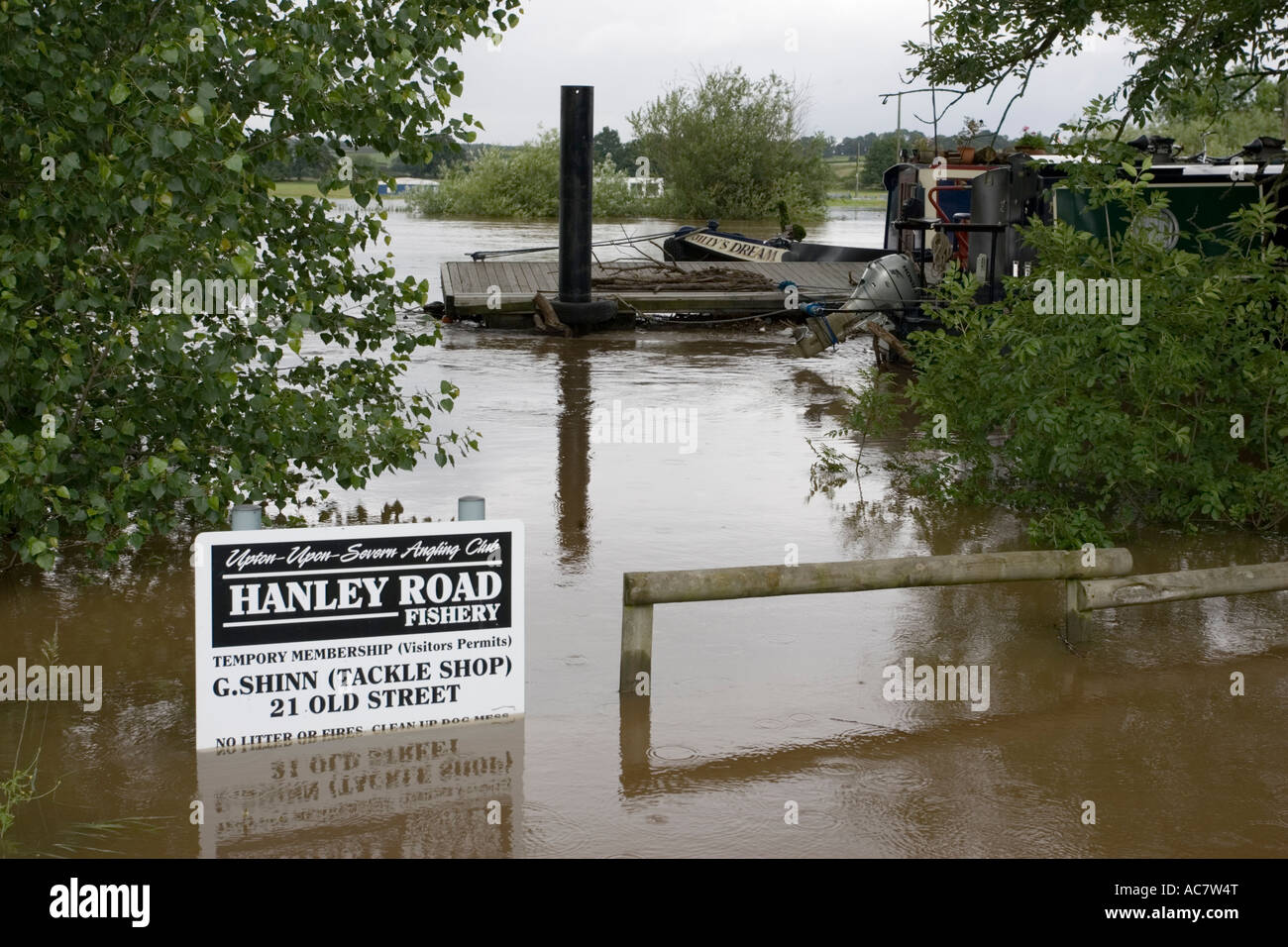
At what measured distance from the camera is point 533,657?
678 cm

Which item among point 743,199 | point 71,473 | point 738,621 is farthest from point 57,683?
point 743,199

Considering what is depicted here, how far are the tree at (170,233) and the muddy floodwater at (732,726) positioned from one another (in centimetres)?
74

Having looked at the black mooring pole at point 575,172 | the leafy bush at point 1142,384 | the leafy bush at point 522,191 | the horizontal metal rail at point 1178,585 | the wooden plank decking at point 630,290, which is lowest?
the horizontal metal rail at point 1178,585

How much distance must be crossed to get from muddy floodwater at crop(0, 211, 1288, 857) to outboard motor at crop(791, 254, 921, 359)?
7212 millimetres

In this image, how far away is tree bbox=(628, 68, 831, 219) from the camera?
2200 inches

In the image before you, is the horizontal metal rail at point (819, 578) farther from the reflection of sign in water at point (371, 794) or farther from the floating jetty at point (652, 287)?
the floating jetty at point (652, 287)

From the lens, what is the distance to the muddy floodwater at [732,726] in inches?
197

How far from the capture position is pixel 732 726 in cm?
600

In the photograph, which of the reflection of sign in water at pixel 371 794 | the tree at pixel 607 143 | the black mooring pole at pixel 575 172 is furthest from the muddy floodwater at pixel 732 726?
the tree at pixel 607 143

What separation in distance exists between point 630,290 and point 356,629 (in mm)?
17315

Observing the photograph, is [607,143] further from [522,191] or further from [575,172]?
[575,172]

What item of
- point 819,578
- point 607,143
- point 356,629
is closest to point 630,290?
point 819,578

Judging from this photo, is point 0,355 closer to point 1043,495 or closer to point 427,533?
point 427,533

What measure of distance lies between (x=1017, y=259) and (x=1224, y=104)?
139 inches
